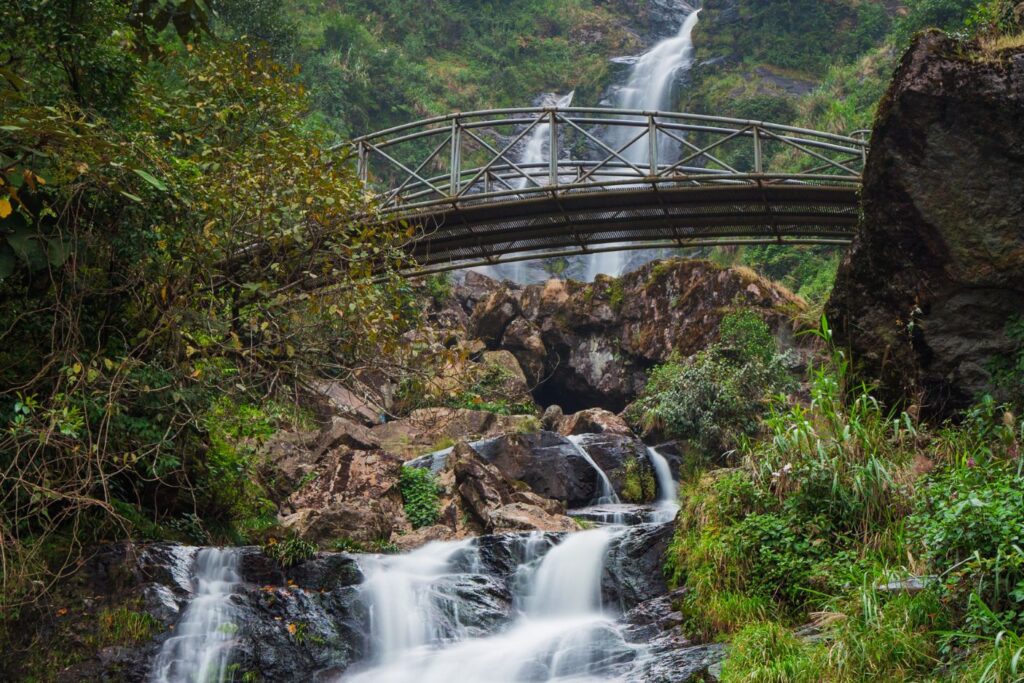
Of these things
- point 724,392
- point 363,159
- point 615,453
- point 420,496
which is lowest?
point 420,496

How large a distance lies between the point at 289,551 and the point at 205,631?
1.51m

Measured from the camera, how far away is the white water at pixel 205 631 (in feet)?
30.5

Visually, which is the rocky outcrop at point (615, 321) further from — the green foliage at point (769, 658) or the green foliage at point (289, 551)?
the green foliage at point (769, 658)

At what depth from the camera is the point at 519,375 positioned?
85.9 feet

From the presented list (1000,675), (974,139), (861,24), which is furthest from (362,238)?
(861,24)

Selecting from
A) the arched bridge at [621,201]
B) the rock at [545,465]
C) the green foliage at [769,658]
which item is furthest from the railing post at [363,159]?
the green foliage at [769,658]

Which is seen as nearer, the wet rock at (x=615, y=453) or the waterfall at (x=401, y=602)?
the waterfall at (x=401, y=602)

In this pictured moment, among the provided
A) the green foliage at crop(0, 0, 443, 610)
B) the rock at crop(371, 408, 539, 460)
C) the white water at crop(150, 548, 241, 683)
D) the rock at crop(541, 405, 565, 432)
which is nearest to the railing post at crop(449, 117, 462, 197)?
the rock at crop(371, 408, 539, 460)

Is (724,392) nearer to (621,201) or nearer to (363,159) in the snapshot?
(621,201)

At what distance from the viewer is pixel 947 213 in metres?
9.55

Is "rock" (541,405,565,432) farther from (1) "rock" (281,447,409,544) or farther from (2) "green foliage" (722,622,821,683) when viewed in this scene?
(2) "green foliage" (722,622,821,683)

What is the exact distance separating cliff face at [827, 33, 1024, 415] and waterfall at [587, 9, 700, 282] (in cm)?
2987

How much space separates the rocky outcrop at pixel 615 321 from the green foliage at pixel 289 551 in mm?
13368

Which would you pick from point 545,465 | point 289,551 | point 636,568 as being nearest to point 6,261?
point 289,551
